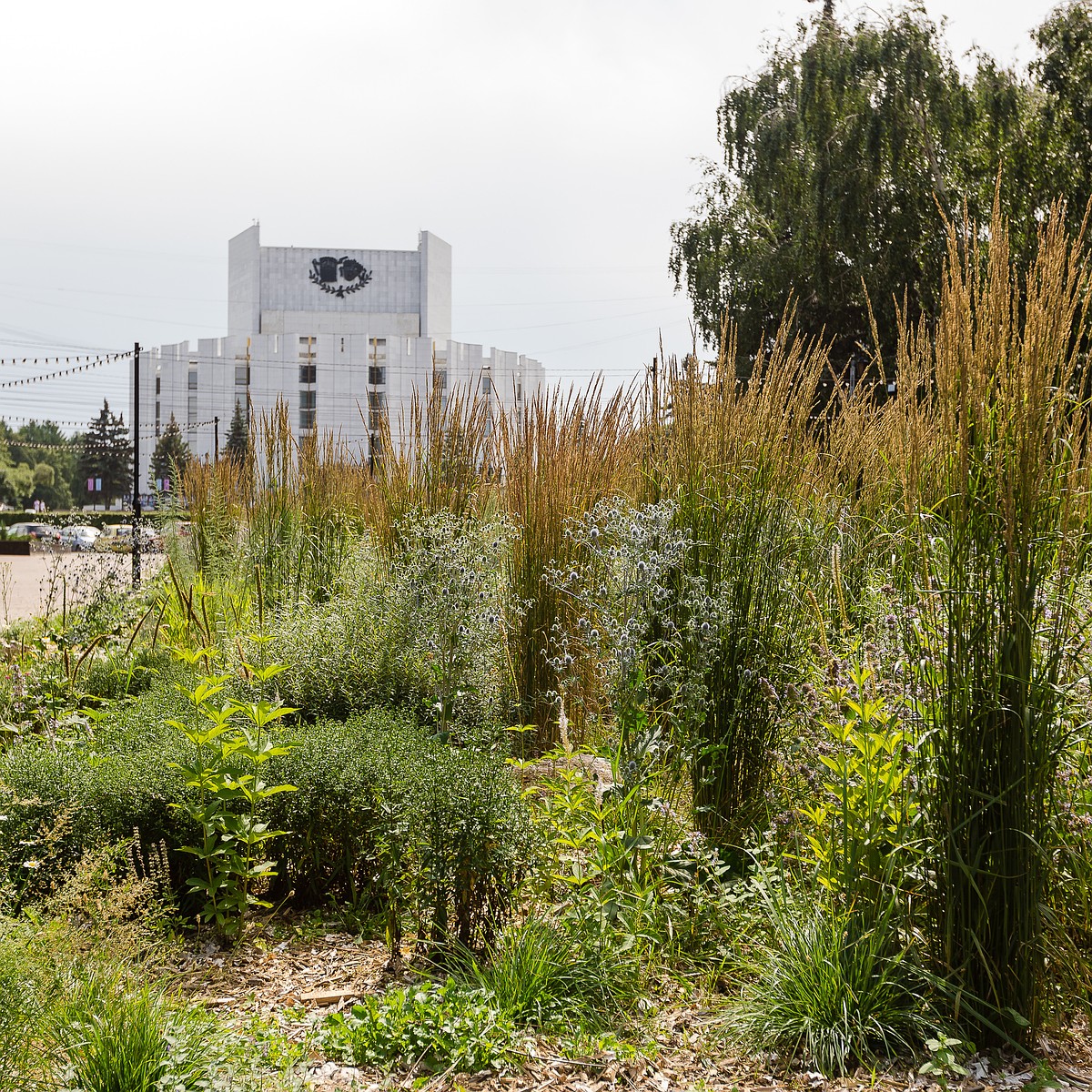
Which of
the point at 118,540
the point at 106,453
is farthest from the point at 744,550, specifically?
the point at 106,453

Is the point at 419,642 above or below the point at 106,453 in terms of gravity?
below

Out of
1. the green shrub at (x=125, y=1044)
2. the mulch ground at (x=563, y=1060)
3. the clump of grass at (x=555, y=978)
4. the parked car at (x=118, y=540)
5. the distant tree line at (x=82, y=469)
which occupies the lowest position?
the mulch ground at (x=563, y=1060)

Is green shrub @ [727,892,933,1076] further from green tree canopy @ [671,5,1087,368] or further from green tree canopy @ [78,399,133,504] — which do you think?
green tree canopy @ [78,399,133,504]

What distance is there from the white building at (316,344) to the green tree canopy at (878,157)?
129 feet

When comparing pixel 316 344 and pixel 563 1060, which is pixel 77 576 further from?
pixel 316 344

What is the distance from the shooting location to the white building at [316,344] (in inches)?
2280

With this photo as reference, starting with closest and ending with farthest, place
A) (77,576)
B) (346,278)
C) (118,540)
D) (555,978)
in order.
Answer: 1. (555,978)
2. (77,576)
3. (118,540)
4. (346,278)

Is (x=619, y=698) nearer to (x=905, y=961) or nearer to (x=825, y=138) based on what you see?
(x=905, y=961)

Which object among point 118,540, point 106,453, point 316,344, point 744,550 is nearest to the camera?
point 744,550

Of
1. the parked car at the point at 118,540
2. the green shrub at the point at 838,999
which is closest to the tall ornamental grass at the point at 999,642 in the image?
the green shrub at the point at 838,999

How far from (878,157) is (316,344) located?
170ft

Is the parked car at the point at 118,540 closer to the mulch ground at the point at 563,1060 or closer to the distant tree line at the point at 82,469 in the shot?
the mulch ground at the point at 563,1060

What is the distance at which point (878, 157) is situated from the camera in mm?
11836

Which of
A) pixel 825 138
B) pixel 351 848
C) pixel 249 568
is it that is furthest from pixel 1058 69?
pixel 351 848
